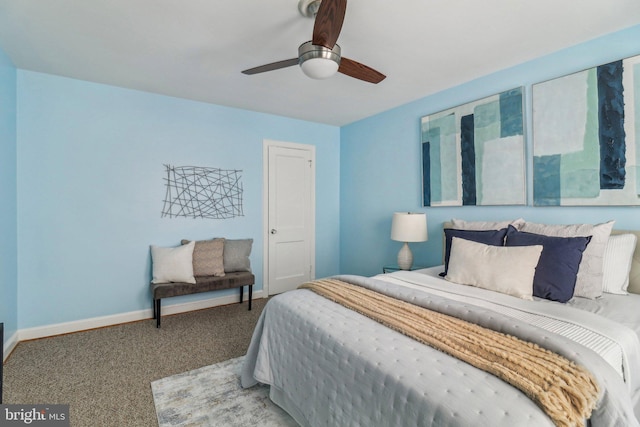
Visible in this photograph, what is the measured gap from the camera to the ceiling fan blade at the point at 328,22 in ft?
5.18

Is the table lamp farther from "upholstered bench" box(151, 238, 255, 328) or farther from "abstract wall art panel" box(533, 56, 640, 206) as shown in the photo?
"upholstered bench" box(151, 238, 255, 328)

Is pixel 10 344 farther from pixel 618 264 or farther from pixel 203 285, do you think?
pixel 618 264

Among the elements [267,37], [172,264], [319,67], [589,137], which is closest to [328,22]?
[319,67]

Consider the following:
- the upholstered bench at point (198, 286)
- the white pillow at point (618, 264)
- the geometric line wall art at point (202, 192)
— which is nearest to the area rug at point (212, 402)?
the upholstered bench at point (198, 286)

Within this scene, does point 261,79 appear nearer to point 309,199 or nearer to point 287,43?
point 287,43

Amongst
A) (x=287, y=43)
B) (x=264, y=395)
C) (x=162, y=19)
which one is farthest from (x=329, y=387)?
(x=162, y=19)

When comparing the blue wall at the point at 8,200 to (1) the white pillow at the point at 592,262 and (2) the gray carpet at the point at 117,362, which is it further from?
(1) the white pillow at the point at 592,262

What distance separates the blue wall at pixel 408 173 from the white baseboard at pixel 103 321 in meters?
1.91

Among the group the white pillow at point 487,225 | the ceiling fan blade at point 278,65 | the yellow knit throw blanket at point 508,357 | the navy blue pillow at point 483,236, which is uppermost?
the ceiling fan blade at point 278,65

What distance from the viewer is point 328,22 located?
1673 mm

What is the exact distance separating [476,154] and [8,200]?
4255mm

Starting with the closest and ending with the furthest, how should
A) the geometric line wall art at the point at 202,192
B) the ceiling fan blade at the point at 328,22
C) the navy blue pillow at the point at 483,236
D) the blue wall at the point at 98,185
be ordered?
the ceiling fan blade at the point at 328,22, the navy blue pillow at the point at 483,236, the blue wall at the point at 98,185, the geometric line wall art at the point at 202,192

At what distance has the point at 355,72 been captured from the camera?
2.28 meters

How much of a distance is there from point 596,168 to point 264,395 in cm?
290
